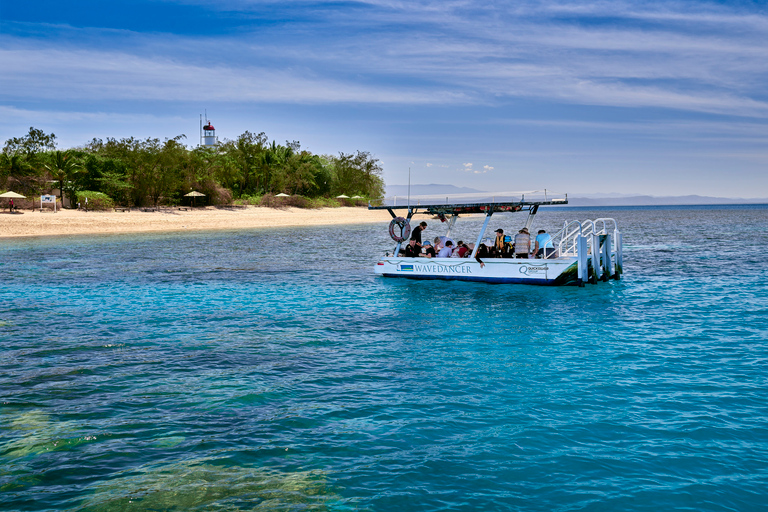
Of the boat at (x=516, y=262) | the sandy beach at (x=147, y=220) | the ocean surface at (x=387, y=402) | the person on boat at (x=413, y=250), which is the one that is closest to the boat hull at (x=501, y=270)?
the boat at (x=516, y=262)

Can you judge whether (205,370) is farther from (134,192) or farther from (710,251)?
(134,192)

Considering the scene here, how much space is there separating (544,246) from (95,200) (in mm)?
59741

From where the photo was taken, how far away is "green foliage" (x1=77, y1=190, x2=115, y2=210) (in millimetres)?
66812

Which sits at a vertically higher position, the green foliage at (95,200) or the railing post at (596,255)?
the green foliage at (95,200)

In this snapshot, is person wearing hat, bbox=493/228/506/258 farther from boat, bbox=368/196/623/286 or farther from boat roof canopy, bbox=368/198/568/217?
boat roof canopy, bbox=368/198/568/217

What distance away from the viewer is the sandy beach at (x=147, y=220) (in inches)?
2164

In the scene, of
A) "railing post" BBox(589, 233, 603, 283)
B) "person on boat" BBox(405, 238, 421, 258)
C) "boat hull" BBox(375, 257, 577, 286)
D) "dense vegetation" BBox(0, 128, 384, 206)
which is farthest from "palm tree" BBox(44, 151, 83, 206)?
"railing post" BBox(589, 233, 603, 283)

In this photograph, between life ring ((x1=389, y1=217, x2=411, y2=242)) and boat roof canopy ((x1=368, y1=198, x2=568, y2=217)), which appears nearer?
boat roof canopy ((x1=368, y1=198, x2=568, y2=217))

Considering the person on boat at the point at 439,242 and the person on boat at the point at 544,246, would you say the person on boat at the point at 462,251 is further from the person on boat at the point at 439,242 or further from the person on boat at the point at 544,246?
the person on boat at the point at 544,246

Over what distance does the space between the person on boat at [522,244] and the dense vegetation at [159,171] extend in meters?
55.5

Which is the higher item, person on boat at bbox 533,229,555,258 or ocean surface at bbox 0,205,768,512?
person on boat at bbox 533,229,555,258

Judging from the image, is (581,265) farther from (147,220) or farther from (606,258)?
(147,220)

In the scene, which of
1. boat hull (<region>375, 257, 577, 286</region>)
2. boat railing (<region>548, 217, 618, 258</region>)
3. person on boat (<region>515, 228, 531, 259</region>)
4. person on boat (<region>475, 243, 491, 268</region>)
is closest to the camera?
boat hull (<region>375, 257, 577, 286</region>)

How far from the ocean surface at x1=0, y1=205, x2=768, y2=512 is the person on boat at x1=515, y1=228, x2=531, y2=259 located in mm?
2821
